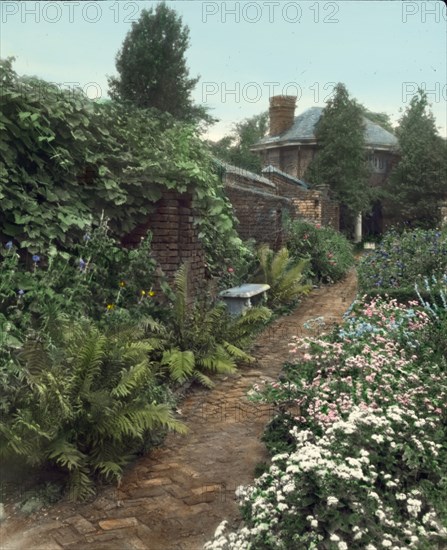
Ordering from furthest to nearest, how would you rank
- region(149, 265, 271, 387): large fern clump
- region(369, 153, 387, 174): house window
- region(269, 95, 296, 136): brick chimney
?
region(369, 153, 387, 174): house window < region(269, 95, 296, 136): brick chimney < region(149, 265, 271, 387): large fern clump

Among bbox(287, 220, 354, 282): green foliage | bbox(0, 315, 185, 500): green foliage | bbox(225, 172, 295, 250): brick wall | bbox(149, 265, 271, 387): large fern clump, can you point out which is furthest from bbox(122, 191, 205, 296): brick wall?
bbox(287, 220, 354, 282): green foliage

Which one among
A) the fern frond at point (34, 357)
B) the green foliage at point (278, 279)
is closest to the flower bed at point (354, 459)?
the fern frond at point (34, 357)

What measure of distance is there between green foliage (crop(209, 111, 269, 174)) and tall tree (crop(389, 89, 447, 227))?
811 cm

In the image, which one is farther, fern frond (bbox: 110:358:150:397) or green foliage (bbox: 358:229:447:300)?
green foliage (bbox: 358:229:447:300)

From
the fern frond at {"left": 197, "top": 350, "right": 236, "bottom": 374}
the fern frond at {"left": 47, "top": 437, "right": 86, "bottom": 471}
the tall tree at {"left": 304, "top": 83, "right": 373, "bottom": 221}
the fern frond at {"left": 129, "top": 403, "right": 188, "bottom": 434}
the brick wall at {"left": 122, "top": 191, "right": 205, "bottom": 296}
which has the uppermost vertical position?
the tall tree at {"left": 304, "top": 83, "right": 373, "bottom": 221}

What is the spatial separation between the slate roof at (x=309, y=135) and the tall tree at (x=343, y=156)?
1.02 m

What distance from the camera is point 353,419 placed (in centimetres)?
322

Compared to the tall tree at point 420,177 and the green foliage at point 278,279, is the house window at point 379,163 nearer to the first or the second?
the tall tree at point 420,177

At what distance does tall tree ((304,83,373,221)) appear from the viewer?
1077 inches

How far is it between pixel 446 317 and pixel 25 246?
13.5 ft

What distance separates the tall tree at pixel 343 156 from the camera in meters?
27.3

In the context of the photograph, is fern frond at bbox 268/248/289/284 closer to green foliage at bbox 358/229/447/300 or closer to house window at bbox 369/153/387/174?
green foliage at bbox 358/229/447/300

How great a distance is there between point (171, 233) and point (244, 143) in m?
39.2

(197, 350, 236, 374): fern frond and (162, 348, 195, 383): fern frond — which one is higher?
(162, 348, 195, 383): fern frond
